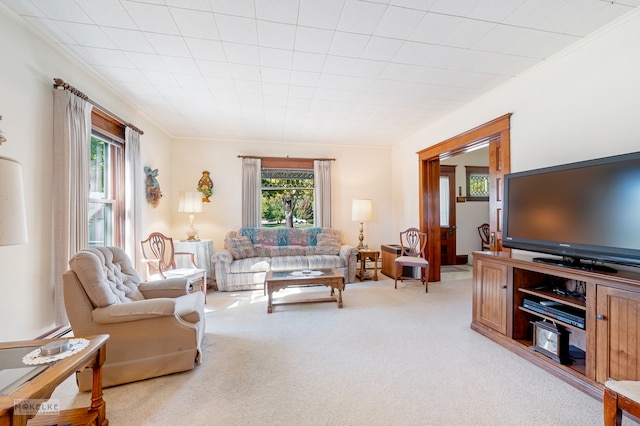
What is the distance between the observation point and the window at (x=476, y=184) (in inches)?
250

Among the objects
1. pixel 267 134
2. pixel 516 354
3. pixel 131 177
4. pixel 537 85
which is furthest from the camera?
pixel 267 134

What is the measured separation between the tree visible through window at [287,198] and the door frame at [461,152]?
7.52 feet

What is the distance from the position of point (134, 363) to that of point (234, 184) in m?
3.81

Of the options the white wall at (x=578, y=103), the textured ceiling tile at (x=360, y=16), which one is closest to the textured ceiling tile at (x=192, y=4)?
the textured ceiling tile at (x=360, y=16)

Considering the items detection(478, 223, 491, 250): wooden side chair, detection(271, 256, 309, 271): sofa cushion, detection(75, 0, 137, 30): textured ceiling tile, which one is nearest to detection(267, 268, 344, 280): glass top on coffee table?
detection(271, 256, 309, 271): sofa cushion

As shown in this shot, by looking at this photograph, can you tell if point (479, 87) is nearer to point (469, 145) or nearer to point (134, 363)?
point (469, 145)

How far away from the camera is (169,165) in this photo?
503cm

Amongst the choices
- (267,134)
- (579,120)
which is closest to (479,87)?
(579,120)

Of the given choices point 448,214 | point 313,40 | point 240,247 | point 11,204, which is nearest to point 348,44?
point 313,40

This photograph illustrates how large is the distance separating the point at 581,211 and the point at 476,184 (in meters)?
4.88

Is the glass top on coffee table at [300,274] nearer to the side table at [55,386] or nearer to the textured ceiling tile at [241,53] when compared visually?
the side table at [55,386]

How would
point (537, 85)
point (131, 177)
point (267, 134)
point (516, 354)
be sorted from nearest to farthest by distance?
point (516, 354), point (537, 85), point (131, 177), point (267, 134)

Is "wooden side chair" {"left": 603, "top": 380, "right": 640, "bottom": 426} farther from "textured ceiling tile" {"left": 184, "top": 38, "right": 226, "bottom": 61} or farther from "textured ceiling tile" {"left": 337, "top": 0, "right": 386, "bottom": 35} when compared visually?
"textured ceiling tile" {"left": 184, "top": 38, "right": 226, "bottom": 61}

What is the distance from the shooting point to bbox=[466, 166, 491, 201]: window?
6.36 metres
